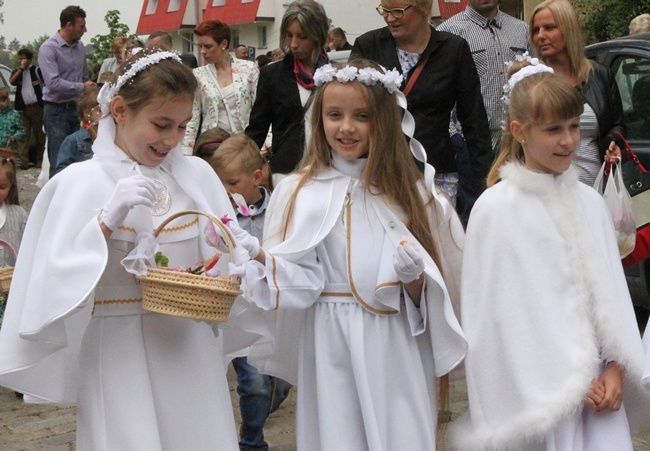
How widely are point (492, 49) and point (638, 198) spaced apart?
4.25 feet

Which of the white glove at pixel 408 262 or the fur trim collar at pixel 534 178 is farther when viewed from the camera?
the fur trim collar at pixel 534 178

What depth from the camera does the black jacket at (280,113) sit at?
667 centimetres

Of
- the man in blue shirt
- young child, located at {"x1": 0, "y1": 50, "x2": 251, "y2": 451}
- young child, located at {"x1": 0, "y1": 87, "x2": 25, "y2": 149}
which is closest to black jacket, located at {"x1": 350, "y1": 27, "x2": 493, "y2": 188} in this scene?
young child, located at {"x1": 0, "y1": 50, "x2": 251, "y2": 451}

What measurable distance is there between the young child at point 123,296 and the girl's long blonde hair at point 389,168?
63 centimetres

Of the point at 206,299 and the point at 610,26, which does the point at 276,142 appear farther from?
the point at 610,26

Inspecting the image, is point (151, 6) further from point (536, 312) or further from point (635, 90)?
point (536, 312)

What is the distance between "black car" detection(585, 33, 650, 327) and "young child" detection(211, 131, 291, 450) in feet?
9.44

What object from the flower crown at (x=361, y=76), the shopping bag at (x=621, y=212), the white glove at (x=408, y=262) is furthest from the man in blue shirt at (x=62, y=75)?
the white glove at (x=408, y=262)

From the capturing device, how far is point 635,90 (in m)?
7.57

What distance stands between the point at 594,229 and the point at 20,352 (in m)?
2.14

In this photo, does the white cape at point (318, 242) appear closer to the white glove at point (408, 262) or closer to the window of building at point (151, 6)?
the white glove at point (408, 262)

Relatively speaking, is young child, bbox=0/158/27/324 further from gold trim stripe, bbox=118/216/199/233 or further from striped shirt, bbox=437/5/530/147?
gold trim stripe, bbox=118/216/199/233

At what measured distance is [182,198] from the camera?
399 cm

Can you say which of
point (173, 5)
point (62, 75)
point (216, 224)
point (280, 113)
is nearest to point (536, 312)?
point (216, 224)
